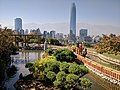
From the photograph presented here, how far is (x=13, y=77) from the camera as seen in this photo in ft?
86.9

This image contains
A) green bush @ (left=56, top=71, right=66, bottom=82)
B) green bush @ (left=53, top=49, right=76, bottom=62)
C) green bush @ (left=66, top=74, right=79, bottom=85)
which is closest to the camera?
green bush @ (left=66, top=74, right=79, bottom=85)

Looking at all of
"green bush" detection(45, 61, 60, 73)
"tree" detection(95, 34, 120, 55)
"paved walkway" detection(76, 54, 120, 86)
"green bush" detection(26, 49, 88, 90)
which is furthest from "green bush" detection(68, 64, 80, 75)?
"tree" detection(95, 34, 120, 55)

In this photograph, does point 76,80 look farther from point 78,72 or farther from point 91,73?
point 91,73

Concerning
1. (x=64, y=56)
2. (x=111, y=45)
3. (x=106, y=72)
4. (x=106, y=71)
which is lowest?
(x=106, y=72)

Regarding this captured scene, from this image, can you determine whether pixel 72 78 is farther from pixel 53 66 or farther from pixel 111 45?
pixel 111 45

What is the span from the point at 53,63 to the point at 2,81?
5.68 meters

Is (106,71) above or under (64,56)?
under

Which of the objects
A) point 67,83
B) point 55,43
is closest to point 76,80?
point 67,83

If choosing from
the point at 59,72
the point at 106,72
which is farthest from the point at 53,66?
the point at 106,72

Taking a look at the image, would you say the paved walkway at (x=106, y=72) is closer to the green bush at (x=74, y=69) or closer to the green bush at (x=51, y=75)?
the green bush at (x=74, y=69)

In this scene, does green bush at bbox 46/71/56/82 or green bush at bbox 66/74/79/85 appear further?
green bush at bbox 46/71/56/82

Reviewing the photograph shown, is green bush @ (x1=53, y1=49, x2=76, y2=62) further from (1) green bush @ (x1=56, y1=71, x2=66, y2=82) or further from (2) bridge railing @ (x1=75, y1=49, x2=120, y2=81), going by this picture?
(1) green bush @ (x1=56, y1=71, x2=66, y2=82)

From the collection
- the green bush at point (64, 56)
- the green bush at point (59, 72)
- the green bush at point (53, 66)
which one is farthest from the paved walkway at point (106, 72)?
the green bush at point (53, 66)

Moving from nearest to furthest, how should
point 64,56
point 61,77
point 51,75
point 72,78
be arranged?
point 72,78 < point 61,77 < point 51,75 < point 64,56
